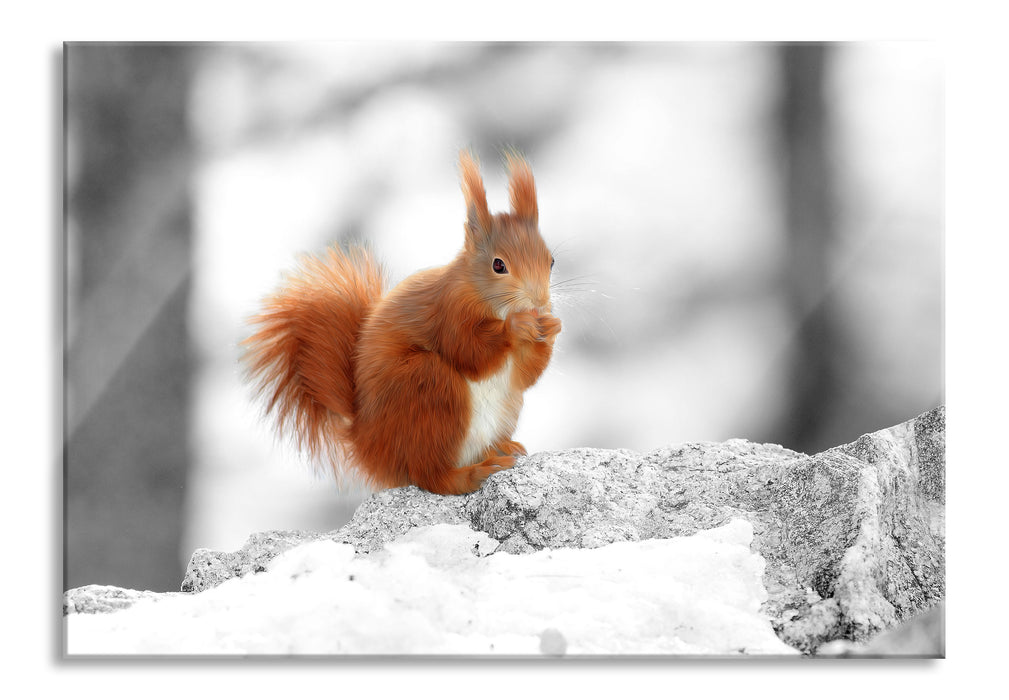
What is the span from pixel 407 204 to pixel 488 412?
489 mm

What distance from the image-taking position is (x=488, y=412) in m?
2.07

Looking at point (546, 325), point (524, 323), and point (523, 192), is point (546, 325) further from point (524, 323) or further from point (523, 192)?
point (523, 192)

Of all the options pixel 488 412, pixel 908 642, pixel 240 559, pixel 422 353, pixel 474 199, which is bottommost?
pixel 908 642

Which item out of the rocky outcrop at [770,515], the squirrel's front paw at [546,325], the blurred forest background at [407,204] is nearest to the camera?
the rocky outcrop at [770,515]

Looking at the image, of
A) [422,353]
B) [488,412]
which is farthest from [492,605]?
[422,353]

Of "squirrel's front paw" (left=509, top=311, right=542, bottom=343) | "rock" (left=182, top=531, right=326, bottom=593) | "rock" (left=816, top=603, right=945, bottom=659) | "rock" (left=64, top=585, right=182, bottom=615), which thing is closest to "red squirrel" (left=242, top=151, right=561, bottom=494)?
"squirrel's front paw" (left=509, top=311, right=542, bottom=343)

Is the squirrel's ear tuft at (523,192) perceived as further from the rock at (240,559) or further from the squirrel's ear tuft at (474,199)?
the rock at (240,559)

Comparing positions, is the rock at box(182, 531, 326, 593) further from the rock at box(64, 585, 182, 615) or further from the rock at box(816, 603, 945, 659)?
the rock at box(816, 603, 945, 659)

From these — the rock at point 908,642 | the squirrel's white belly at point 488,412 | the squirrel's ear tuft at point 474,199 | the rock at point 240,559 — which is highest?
the squirrel's ear tuft at point 474,199

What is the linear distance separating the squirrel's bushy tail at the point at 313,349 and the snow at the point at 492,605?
0.94ft

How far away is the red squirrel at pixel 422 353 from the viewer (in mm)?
2020

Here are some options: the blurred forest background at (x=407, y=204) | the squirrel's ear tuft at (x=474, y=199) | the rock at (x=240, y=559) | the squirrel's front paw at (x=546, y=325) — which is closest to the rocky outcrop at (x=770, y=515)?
the rock at (x=240, y=559)

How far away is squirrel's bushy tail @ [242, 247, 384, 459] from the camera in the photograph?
6.95 feet

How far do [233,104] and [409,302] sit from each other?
0.61m
